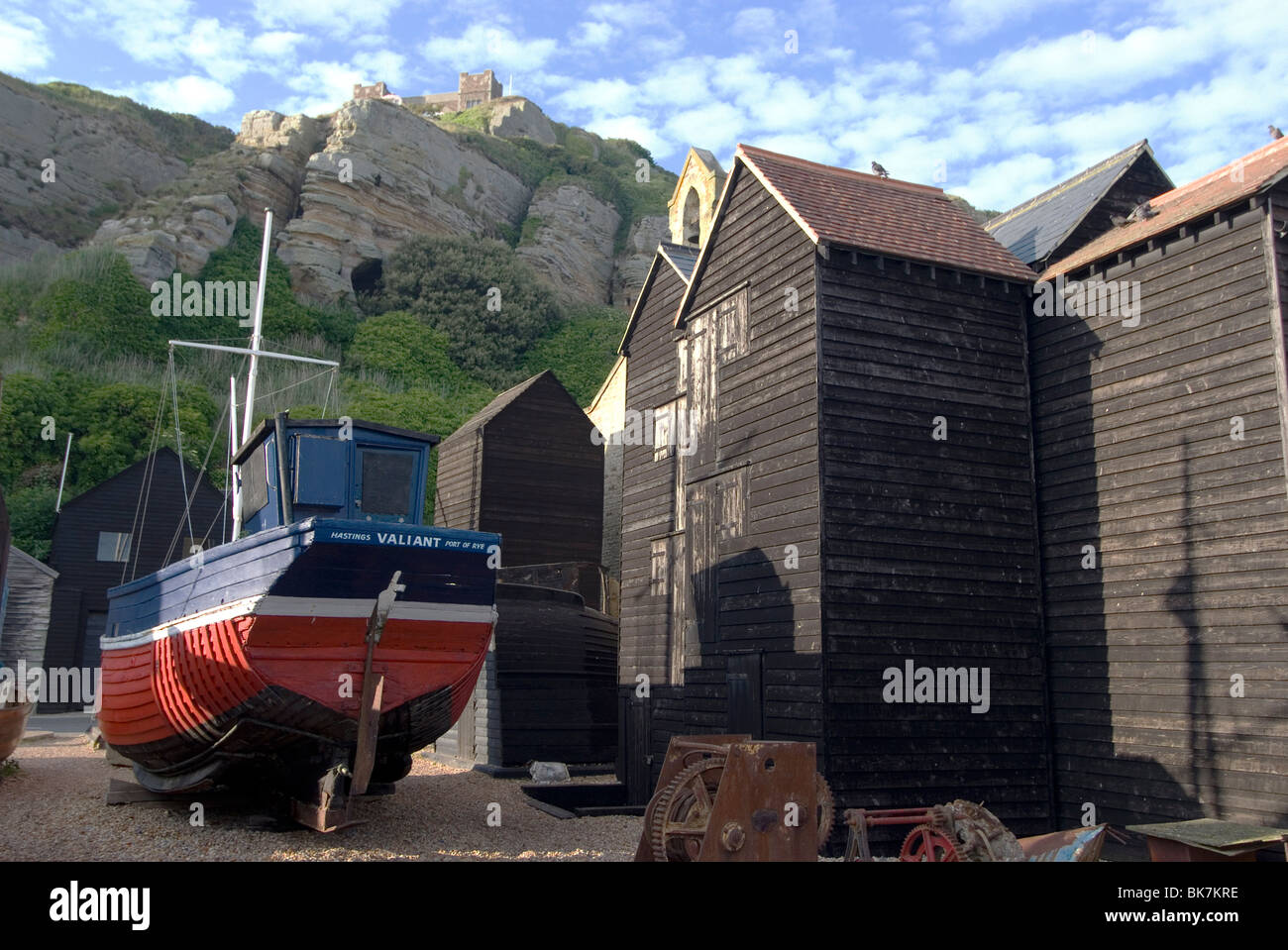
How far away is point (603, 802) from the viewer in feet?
55.5

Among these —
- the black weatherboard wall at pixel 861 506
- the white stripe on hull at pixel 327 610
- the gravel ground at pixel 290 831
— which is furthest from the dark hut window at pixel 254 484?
the black weatherboard wall at pixel 861 506

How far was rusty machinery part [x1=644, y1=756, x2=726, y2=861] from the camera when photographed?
24.4 ft

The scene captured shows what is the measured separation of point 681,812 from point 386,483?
626 cm

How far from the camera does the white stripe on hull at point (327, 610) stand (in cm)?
1039

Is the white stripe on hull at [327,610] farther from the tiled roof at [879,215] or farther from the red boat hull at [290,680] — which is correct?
the tiled roof at [879,215]

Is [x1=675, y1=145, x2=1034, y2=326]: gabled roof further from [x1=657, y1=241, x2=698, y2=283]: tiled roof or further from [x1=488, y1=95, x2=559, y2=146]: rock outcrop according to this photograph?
[x1=488, y1=95, x2=559, y2=146]: rock outcrop

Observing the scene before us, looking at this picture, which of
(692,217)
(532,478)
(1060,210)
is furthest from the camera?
(532,478)

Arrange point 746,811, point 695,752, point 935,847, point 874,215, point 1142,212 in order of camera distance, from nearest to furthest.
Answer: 1. point 746,811
2. point 935,847
3. point 695,752
4. point 1142,212
5. point 874,215

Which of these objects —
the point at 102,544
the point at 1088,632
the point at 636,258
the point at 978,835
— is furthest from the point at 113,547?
the point at 636,258

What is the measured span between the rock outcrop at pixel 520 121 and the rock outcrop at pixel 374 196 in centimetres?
1619

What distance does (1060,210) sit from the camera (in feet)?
54.4

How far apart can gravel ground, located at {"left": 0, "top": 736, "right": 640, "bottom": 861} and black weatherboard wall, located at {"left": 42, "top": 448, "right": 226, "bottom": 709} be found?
67.4 feet

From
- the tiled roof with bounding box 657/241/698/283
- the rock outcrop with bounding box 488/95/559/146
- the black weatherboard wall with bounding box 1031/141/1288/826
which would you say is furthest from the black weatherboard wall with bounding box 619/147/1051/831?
the rock outcrop with bounding box 488/95/559/146

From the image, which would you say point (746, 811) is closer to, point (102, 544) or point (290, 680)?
point (290, 680)
